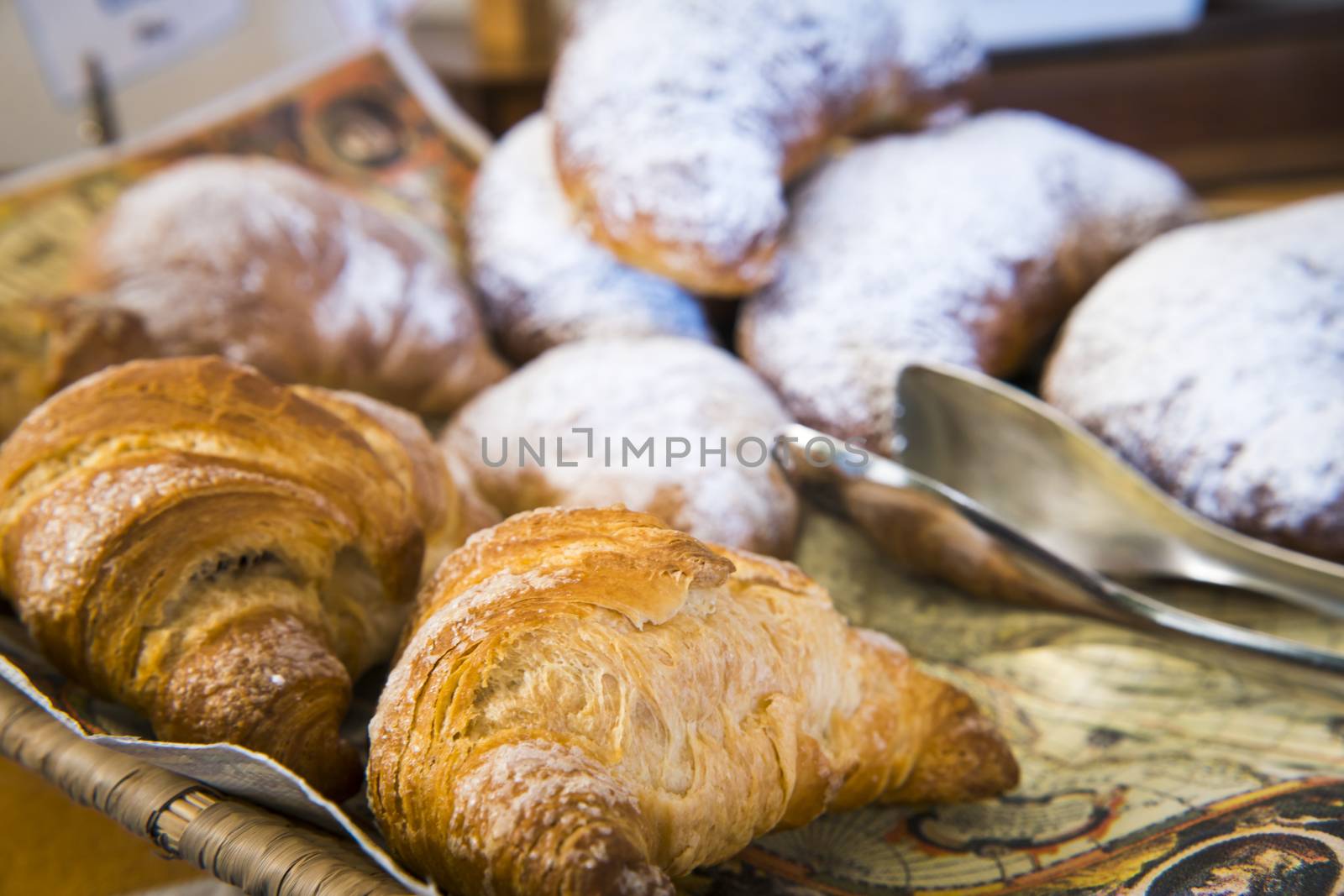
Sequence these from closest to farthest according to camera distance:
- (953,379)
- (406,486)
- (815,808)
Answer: (815,808) < (406,486) < (953,379)

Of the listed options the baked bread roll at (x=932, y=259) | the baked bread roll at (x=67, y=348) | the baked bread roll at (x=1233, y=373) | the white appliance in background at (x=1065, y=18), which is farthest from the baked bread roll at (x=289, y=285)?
the white appliance in background at (x=1065, y=18)

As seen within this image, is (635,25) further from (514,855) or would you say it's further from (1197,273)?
(514,855)

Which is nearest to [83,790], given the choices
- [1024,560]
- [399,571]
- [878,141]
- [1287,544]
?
[399,571]

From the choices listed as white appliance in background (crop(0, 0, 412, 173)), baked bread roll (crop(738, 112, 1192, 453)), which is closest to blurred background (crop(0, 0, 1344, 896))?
white appliance in background (crop(0, 0, 412, 173))

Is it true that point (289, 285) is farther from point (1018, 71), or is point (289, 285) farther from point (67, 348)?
point (1018, 71)

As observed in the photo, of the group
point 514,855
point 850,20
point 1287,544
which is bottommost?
point 1287,544

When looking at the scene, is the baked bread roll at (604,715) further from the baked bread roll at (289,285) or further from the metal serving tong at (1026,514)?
the baked bread roll at (289,285)

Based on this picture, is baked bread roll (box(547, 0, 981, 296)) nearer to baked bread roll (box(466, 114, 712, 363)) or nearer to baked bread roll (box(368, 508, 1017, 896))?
baked bread roll (box(466, 114, 712, 363))
